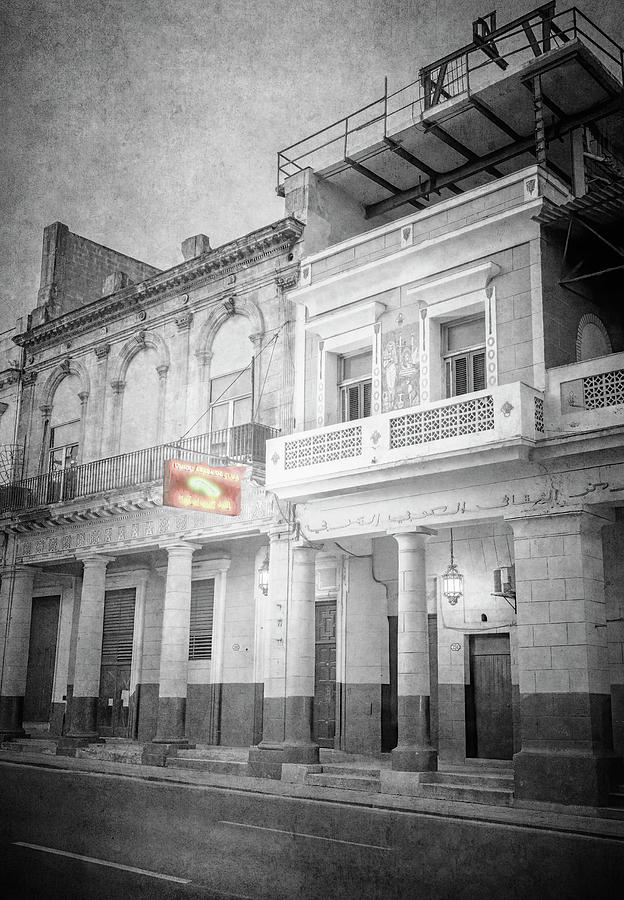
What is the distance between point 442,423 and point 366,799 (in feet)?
21.8

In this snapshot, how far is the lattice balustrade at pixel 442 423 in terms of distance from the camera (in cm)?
1502

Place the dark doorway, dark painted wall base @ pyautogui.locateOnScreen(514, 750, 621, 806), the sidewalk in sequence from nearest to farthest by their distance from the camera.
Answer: the sidewalk, dark painted wall base @ pyautogui.locateOnScreen(514, 750, 621, 806), the dark doorway

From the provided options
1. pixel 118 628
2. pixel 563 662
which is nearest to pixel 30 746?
pixel 118 628

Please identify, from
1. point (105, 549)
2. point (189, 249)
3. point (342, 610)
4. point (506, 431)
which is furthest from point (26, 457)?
point (506, 431)

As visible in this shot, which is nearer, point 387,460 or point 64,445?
point 387,460

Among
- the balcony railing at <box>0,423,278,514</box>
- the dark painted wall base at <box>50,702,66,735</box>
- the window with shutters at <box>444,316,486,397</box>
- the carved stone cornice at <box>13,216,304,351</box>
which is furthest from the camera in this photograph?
the dark painted wall base at <box>50,702,66,735</box>

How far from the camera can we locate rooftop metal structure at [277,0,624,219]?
55.7 feet

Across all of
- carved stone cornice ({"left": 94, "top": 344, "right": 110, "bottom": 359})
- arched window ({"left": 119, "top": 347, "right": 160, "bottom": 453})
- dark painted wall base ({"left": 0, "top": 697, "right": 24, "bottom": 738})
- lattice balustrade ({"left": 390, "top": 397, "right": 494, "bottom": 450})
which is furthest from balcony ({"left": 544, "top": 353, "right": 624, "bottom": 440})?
dark painted wall base ({"left": 0, "top": 697, "right": 24, "bottom": 738})

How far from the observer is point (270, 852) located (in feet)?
29.1

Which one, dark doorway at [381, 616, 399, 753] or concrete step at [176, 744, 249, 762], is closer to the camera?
dark doorway at [381, 616, 399, 753]

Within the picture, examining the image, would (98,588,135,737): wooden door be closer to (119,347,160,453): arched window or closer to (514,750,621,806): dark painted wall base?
(119,347,160,453): arched window

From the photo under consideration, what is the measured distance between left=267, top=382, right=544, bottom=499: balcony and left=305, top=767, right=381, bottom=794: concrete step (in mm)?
5575

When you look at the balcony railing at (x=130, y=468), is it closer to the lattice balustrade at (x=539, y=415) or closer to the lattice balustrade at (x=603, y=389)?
the lattice balustrade at (x=539, y=415)

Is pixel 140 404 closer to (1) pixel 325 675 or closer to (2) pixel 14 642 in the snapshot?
(2) pixel 14 642
